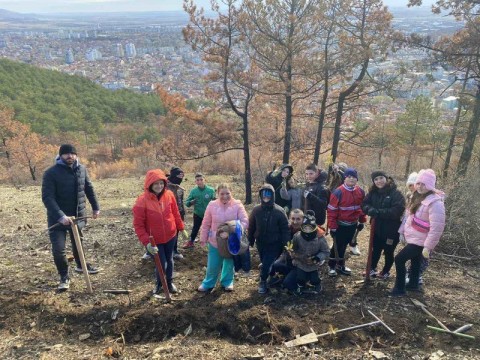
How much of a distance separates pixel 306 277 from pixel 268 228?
95cm

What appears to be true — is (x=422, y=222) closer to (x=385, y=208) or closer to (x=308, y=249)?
(x=385, y=208)

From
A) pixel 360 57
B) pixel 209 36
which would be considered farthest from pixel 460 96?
pixel 209 36

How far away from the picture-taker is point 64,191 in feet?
18.3

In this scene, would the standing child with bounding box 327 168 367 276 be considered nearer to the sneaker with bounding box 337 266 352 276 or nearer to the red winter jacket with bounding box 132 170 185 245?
the sneaker with bounding box 337 266 352 276

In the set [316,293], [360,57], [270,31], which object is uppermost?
[270,31]

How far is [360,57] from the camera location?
13359 millimetres

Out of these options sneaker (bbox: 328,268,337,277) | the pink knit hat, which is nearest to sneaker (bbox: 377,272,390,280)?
sneaker (bbox: 328,268,337,277)

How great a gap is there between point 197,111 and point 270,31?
4.27 meters

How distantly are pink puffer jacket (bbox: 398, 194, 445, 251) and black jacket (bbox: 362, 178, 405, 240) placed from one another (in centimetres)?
26

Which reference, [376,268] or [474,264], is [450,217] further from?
[376,268]

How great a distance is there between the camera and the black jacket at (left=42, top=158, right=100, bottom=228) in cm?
538

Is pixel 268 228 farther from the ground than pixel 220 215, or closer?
closer

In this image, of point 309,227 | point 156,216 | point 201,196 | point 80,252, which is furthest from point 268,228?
point 80,252

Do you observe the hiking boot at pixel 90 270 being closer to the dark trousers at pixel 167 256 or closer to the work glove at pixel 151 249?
the dark trousers at pixel 167 256
